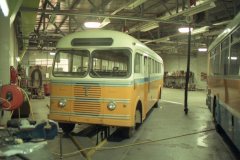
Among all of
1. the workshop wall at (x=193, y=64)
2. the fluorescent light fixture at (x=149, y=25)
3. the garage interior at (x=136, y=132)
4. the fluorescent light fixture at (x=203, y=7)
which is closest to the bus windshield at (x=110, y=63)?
the garage interior at (x=136, y=132)

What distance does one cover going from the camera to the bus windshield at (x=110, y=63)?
880cm

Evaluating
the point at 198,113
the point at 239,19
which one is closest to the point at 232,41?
the point at 239,19

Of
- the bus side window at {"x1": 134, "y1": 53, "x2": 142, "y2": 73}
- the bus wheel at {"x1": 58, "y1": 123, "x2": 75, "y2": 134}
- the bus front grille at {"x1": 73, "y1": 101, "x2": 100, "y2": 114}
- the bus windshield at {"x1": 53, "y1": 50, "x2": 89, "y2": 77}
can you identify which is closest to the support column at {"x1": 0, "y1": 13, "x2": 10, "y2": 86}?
the bus windshield at {"x1": 53, "y1": 50, "x2": 89, "y2": 77}

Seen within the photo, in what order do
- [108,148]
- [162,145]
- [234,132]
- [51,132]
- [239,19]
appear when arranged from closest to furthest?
[51,132] < [239,19] < [234,132] < [108,148] < [162,145]

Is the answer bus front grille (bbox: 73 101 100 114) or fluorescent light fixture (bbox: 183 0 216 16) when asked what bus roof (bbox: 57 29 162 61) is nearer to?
bus front grille (bbox: 73 101 100 114)

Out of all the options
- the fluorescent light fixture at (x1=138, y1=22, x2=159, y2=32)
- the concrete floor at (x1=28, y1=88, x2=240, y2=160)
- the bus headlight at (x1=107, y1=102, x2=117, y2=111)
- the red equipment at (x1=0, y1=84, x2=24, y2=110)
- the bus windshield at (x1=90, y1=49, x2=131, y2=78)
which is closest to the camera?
the red equipment at (x1=0, y1=84, x2=24, y2=110)

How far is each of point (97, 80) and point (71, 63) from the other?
1033 millimetres

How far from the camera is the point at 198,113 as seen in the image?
1492 cm

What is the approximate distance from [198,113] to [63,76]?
7.84m

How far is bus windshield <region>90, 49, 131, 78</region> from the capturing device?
8.80 metres

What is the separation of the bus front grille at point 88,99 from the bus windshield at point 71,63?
0.46m

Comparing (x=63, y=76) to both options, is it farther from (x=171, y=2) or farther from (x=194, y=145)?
(x=171, y=2)

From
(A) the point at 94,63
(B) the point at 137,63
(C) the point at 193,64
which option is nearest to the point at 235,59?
(B) the point at 137,63

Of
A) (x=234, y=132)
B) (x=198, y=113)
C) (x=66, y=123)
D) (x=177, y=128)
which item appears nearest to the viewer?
(x=234, y=132)
